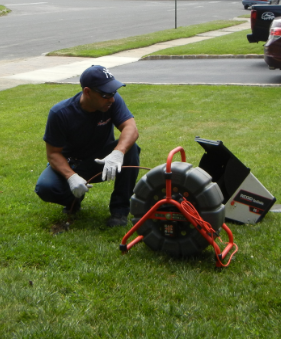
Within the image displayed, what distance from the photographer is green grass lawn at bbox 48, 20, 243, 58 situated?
54.2ft

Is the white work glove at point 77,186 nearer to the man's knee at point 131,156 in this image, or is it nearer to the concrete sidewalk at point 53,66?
the man's knee at point 131,156

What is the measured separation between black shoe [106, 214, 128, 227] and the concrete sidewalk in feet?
26.6

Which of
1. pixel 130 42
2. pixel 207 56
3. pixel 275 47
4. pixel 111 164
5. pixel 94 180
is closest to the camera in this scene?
pixel 111 164

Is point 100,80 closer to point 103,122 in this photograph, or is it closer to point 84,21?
point 103,122

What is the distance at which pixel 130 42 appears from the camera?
60.8 feet

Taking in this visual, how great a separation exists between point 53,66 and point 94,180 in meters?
10.7

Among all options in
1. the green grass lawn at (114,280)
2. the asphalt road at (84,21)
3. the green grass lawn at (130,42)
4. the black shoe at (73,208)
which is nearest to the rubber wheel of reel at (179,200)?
the green grass lawn at (114,280)

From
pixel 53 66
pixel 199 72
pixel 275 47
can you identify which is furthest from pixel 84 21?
pixel 275 47

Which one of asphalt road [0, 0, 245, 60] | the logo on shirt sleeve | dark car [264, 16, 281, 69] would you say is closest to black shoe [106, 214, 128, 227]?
the logo on shirt sleeve

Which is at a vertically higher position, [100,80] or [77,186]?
[100,80]

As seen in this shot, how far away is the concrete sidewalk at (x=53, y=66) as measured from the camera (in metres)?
12.6

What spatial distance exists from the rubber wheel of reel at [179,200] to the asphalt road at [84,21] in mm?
13723

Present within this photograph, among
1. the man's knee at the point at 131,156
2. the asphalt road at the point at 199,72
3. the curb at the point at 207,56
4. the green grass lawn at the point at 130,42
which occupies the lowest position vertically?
the green grass lawn at the point at 130,42

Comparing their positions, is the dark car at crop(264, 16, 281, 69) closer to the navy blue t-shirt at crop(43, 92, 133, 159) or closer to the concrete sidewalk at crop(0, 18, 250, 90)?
the concrete sidewalk at crop(0, 18, 250, 90)
